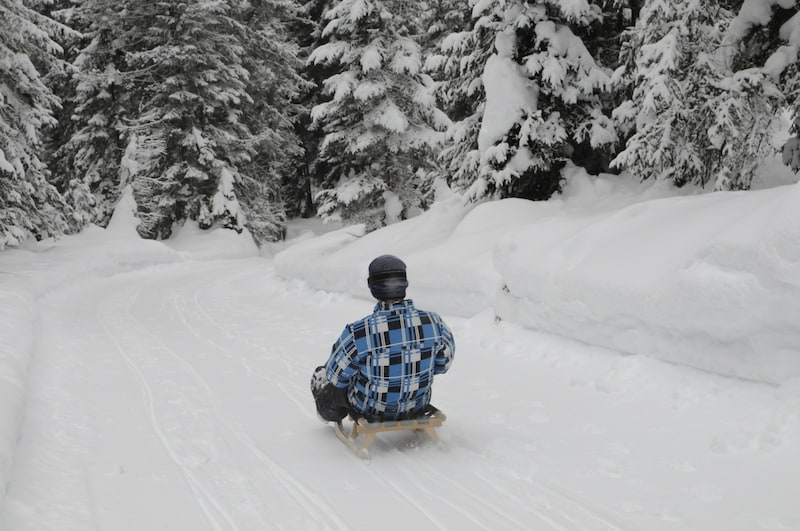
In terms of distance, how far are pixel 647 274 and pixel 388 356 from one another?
3147 mm

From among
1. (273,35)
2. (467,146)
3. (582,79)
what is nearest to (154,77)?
(273,35)

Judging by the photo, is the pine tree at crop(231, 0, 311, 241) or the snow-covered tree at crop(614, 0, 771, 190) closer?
the snow-covered tree at crop(614, 0, 771, 190)

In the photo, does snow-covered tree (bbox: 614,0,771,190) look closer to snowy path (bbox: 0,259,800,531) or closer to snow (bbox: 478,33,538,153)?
snow (bbox: 478,33,538,153)

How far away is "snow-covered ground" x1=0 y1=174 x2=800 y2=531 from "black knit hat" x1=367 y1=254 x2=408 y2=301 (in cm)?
121

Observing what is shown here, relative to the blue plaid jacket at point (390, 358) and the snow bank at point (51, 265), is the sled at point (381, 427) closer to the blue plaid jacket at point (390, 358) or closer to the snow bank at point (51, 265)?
the blue plaid jacket at point (390, 358)

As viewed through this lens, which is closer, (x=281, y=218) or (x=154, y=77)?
(x=154, y=77)

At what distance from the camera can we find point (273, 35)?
27672 mm

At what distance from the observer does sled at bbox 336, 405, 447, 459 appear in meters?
4.62

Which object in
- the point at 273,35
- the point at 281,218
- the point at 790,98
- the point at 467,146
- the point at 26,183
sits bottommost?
the point at 281,218

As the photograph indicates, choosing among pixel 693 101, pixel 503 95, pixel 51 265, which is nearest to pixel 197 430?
pixel 693 101

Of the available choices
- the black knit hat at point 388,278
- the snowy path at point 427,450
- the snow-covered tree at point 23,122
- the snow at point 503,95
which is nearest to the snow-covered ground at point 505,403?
the snowy path at point 427,450

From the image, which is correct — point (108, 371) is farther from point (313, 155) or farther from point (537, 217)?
point (313, 155)

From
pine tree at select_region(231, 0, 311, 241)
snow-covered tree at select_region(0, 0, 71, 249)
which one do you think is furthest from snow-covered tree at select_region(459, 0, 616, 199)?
pine tree at select_region(231, 0, 311, 241)

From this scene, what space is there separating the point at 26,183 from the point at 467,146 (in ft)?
36.3
